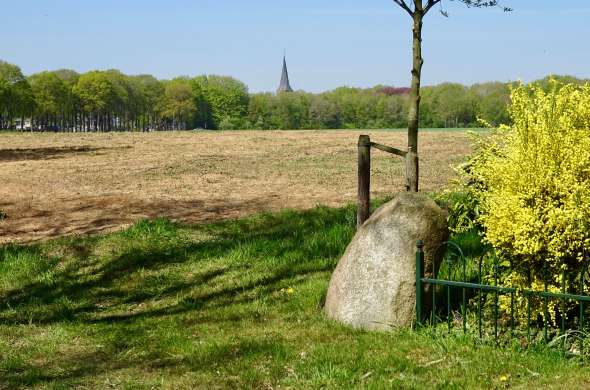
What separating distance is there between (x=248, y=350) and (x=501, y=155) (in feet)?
10.0

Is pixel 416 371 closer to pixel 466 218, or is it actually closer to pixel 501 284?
pixel 501 284

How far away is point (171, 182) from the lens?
63.0ft

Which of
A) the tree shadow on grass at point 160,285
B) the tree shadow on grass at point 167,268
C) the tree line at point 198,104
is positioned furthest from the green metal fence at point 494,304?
the tree line at point 198,104

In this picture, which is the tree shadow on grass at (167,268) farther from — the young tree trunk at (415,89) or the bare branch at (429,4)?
the bare branch at (429,4)

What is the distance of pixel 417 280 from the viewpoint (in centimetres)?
625

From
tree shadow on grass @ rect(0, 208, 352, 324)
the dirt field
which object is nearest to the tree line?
the dirt field

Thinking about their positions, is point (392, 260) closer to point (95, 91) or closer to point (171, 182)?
point (171, 182)

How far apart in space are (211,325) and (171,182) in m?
12.5

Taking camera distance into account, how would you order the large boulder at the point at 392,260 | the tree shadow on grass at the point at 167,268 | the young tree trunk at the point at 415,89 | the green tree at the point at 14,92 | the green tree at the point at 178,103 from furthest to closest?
the green tree at the point at 178,103 < the green tree at the point at 14,92 < the young tree trunk at the point at 415,89 < the tree shadow on grass at the point at 167,268 < the large boulder at the point at 392,260

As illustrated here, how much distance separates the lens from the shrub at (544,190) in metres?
5.62

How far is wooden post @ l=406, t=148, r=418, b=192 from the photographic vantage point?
8.15 meters

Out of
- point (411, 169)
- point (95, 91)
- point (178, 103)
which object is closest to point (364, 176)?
point (411, 169)

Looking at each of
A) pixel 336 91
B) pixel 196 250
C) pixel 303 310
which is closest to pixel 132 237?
pixel 196 250

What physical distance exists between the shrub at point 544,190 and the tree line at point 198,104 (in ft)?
252
